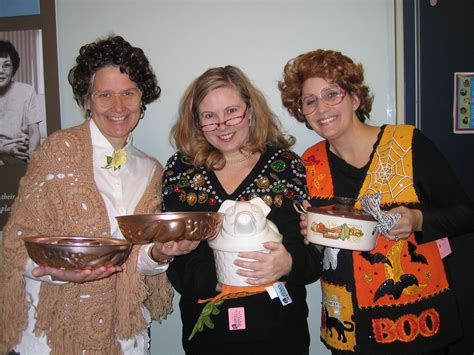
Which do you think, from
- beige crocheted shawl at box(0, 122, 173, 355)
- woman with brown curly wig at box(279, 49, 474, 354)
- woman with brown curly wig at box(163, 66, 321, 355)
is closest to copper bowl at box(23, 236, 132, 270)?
beige crocheted shawl at box(0, 122, 173, 355)

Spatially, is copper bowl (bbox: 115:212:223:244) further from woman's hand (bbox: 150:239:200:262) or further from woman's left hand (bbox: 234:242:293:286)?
woman's left hand (bbox: 234:242:293:286)

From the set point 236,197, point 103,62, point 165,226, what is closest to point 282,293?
point 236,197

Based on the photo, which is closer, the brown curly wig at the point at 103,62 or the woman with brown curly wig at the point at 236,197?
the woman with brown curly wig at the point at 236,197

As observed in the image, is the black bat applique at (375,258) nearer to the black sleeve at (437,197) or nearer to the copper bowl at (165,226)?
the black sleeve at (437,197)

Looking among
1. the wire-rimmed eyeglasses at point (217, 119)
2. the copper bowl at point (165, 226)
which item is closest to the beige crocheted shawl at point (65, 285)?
the copper bowl at point (165, 226)

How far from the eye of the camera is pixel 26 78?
6.29ft

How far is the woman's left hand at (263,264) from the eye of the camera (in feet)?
3.76

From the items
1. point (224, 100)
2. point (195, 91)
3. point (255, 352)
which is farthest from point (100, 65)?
point (255, 352)

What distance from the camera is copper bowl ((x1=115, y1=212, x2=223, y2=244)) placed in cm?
102

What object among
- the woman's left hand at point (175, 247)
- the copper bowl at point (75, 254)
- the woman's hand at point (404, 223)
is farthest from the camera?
the woman's hand at point (404, 223)

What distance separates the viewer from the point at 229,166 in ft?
4.83

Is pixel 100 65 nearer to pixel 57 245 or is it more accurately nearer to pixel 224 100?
pixel 224 100

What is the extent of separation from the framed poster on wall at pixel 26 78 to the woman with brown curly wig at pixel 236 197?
812mm

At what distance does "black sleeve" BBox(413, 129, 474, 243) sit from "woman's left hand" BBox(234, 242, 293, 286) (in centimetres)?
51
